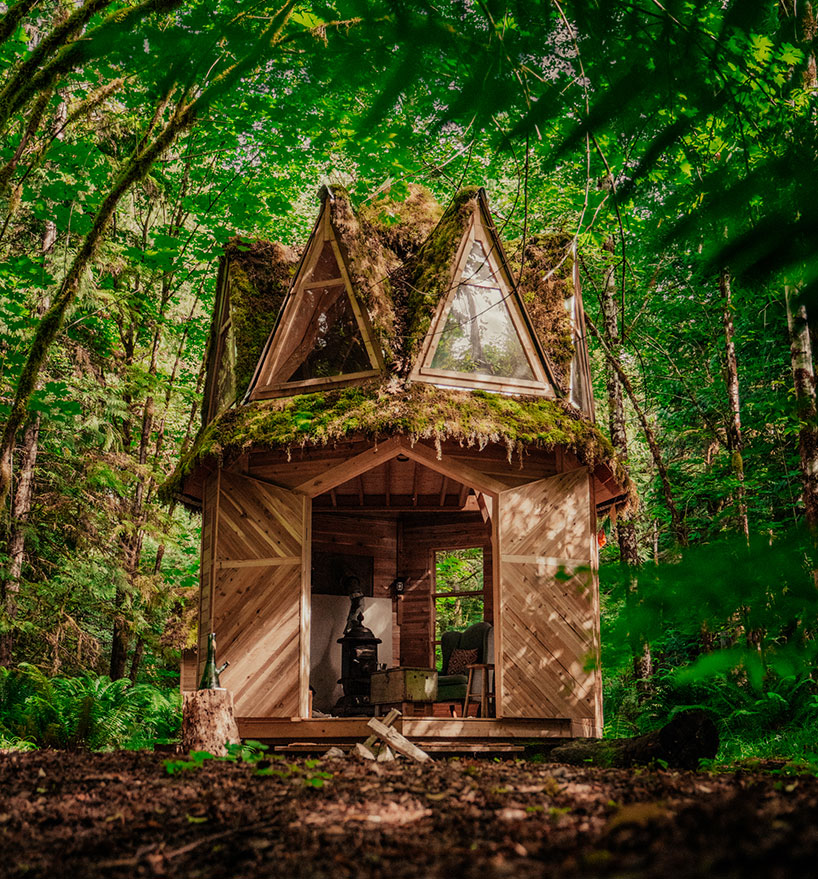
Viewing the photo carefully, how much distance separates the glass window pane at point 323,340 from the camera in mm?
10266

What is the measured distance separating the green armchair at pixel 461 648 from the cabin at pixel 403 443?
21cm

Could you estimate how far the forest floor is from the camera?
2.23 meters

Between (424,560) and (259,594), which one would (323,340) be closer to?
(259,594)

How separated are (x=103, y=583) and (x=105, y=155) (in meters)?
6.35

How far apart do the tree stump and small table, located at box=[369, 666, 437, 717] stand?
11.6 feet

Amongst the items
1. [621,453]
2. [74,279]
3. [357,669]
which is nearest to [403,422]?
[74,279]

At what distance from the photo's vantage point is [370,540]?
14.2 m

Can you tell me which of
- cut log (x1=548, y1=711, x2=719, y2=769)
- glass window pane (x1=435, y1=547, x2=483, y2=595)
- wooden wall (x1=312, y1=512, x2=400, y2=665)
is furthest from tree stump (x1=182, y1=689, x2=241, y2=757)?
glass window pane (x1=435, y1=547, x2=483, y2=595)

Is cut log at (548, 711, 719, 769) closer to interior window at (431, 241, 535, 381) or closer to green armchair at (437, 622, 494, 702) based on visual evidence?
interior window at (431, 241, 535, 381)

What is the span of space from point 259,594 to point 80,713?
7.28 feet

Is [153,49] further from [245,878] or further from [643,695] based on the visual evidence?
[643,695]

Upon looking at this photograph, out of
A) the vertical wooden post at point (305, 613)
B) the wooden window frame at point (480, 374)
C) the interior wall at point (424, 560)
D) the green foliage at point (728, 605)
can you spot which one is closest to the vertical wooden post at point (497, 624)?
the wooden window frame at point (480, 374)

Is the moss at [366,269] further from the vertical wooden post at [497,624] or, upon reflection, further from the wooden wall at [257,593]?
the vertical wooden post at [497,624]

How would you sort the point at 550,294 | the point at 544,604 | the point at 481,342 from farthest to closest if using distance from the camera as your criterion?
the point at 550,294, the point at 481,342, the point at 544,604
